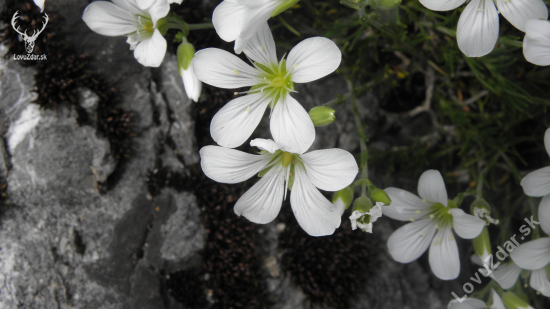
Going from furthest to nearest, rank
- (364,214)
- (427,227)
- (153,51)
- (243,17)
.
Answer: (427,227)
(153,51)
(364,214)
(243,17)

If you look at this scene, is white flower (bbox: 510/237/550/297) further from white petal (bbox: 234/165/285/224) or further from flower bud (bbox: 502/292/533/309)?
white petal (bbox: 234/165/285/224)

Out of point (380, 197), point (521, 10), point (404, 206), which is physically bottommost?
point (404, 206)

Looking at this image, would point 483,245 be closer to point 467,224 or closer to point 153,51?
point 467,224

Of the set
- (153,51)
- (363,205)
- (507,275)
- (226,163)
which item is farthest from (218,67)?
(507,275)

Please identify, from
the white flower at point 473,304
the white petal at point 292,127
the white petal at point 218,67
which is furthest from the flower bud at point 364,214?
the white petal at point 218,67

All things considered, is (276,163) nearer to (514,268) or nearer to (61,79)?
(61,79)

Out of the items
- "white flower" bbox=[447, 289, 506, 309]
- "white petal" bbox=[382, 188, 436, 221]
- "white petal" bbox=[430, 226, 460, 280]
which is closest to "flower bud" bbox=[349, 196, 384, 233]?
"white petal" bbox=[382, 188, 436, 221]

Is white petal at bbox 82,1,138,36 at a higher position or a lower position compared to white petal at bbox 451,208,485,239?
higher
